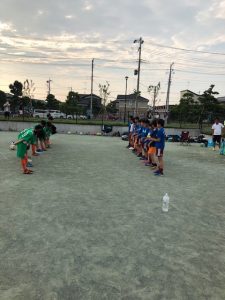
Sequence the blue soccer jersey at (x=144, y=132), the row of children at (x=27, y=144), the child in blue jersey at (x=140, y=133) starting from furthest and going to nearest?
the child in blue jersey at (x=140, y=133)
the blue soccer jersey at (x=144, y=132)
the row of children at (x=27, y=144)

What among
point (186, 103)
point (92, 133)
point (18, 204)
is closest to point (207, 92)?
point (186, 103)

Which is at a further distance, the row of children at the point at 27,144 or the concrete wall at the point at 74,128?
the concrete wall at the point at 74,128

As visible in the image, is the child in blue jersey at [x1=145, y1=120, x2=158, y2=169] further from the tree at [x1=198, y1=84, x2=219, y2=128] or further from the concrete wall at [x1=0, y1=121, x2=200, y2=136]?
the tree at [x1=198, y1=84, x2=219, y2=128]

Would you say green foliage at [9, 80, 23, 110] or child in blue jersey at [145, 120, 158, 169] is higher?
green foliage at [9, 80, 23, 110]

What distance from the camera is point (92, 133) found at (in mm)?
26594

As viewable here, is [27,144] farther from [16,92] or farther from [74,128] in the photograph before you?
[16,92]

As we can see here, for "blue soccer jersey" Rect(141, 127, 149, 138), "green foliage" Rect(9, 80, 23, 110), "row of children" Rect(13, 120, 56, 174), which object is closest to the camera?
"row of children" Rect(13, 120, 56, 174)

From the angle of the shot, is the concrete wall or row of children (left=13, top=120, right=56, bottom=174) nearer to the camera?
row of children (left=13, top=120, right=56, bottom=174)

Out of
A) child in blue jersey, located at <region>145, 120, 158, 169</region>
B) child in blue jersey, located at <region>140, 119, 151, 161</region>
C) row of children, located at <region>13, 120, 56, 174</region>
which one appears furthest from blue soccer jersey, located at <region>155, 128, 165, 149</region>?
row of children, located at <region>13, 120, 56, 174</region>

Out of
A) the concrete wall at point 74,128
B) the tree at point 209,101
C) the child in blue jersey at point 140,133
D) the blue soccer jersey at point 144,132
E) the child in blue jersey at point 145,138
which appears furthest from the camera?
the tree at point 209,101

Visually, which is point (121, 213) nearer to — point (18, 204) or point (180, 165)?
point (18, 204)

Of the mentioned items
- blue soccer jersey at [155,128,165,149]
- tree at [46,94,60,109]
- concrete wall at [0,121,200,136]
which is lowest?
concrete wall at [0,121,200,136]

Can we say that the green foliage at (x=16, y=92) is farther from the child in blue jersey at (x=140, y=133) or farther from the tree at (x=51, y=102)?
the child in blue jersey at (x=140, y=133)

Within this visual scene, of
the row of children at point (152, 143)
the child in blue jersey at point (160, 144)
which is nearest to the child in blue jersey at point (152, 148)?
the row of children at point (152, 143)
